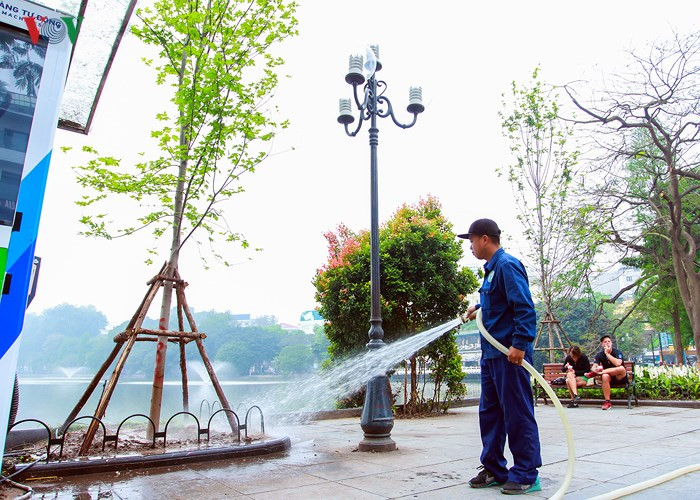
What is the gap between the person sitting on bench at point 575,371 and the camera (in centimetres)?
890

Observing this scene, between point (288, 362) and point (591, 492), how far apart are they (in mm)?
20819

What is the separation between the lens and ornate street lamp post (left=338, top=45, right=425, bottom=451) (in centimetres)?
484

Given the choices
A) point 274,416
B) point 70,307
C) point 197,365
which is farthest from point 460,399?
point 70,307

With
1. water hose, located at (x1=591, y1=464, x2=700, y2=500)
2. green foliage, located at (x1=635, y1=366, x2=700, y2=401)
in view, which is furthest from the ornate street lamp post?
green foliage, located at (x1=635, y1=366, x2=700, y2=401)

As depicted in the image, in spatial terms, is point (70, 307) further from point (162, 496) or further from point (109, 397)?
point (162, 496)

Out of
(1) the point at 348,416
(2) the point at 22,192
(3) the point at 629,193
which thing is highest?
(3) the point at 629,193

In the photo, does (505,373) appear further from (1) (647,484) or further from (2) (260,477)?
(2) (260,477)

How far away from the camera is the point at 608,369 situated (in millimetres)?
8445

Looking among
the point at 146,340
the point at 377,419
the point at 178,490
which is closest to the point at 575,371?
the point at 377,419

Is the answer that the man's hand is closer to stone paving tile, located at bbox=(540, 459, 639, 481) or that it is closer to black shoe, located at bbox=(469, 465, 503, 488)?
black shoe, located at bbox=(469, 465, 503, 488)

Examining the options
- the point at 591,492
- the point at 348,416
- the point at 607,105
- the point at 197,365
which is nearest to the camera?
the point at 591,492

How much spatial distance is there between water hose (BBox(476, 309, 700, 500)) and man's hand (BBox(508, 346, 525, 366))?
34 mm

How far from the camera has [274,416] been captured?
786 cm

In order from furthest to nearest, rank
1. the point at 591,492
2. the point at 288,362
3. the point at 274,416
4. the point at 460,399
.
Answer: the point at 288,362 → the point at 460,399 → the point at 274,416 → the point at 591,492
